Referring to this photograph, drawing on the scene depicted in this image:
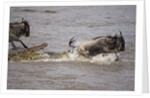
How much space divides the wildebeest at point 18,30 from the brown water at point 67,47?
0.25ft

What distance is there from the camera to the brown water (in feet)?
14.0

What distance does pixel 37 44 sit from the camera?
4449mm

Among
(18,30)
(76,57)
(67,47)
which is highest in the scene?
(18,30)

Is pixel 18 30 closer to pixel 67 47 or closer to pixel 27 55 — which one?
pixel 27 55

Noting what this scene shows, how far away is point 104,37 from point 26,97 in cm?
167

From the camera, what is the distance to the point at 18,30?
4535 mm

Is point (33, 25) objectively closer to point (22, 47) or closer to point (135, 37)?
point (22, 47)

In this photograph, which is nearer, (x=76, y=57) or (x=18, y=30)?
(x=76, y=57)

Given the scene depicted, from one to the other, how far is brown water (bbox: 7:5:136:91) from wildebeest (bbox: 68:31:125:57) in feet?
0.25

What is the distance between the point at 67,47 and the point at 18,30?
95 centimetres

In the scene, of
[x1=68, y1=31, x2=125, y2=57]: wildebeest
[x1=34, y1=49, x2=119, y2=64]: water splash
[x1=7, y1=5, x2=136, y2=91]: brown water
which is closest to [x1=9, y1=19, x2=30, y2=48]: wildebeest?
[x1=7, y1=5, x2=136, y2=91]: brown water

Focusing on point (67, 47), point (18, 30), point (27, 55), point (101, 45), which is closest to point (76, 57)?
point (67, 47)

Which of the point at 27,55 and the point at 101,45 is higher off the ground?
the point at 101,45

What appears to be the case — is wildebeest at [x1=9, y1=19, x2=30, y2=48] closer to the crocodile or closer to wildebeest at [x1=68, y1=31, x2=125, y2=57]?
the crocodile
